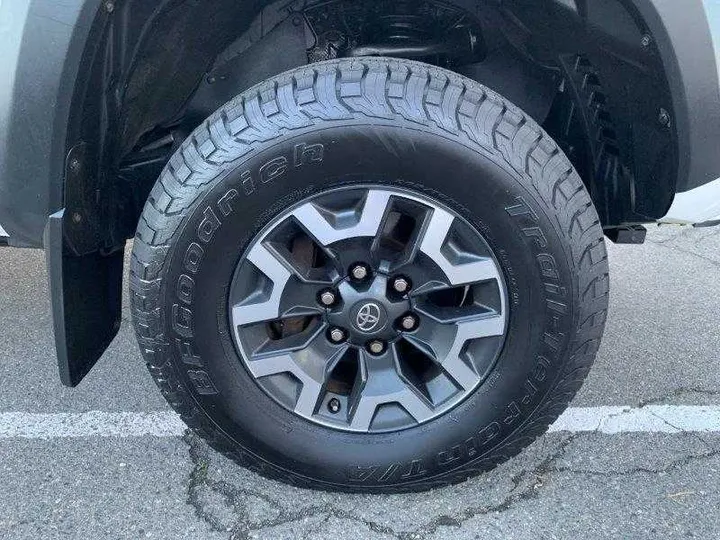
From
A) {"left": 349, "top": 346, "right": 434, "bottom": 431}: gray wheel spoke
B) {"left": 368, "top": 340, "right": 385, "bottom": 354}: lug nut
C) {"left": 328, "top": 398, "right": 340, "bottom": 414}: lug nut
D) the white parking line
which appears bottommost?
the white parking line

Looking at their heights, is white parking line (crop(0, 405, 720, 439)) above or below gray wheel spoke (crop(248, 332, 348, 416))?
below

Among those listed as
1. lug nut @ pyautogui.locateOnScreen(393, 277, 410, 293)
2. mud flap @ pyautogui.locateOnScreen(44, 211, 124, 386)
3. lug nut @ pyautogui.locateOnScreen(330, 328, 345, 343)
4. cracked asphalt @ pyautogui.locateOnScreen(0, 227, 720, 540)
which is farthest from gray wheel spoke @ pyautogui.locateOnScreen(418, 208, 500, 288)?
mud flap @ pyautogui.locateOnScreen(44, 211, 124, 386)

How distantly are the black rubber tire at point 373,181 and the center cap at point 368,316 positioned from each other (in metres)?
0.32

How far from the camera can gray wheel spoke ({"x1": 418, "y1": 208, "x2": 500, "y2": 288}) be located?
5.64ft

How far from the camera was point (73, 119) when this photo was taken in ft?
5.49

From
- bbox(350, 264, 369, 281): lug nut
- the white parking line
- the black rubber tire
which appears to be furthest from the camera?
the white parking line

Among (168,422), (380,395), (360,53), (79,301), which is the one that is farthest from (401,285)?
(168,422)

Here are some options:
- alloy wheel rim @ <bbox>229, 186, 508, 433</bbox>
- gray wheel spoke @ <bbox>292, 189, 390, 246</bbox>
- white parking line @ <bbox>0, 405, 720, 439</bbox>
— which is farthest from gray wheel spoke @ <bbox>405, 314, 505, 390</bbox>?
white parking line @ <bbox>0, 405, 720, 439</bbox>

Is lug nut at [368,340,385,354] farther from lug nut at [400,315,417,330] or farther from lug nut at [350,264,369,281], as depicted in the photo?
lug nut at [350,264,369,281]

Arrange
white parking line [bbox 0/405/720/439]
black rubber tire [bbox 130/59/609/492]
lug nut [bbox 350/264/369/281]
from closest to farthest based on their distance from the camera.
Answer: black rubber tire [bbox 130/59/609/492], lug nut [bbox 350/264/369/281], white parking line [bbox 0/405/720/439]

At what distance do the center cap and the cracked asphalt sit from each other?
1.71ft

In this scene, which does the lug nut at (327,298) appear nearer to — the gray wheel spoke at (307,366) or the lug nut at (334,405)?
the gray wheel spoke at (307,366)

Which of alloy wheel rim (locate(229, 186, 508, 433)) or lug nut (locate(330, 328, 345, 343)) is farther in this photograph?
lug nut (locate(330, 328, 345, 343))

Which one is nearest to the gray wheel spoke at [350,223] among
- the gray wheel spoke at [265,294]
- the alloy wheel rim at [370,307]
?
the alloy wheel rim at [370,307]
